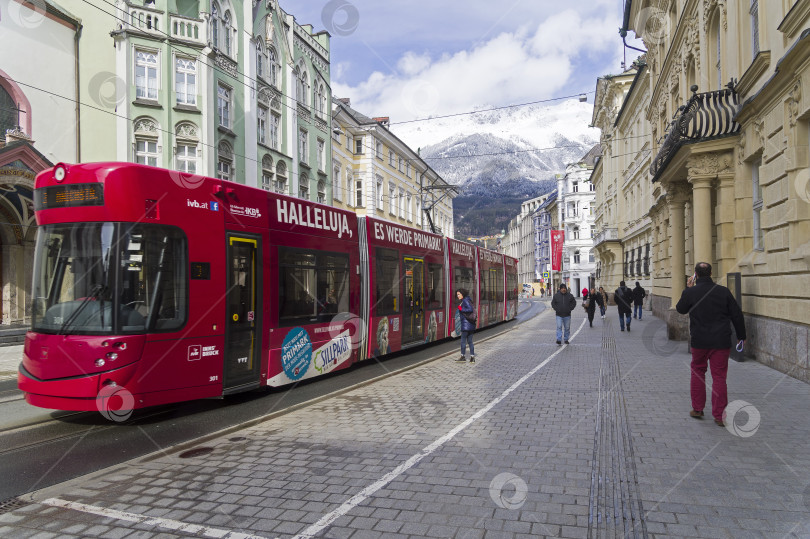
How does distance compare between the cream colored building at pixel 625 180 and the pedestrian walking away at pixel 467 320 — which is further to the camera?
the cream colored building at pixel 625 180

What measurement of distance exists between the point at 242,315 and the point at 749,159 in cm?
1117

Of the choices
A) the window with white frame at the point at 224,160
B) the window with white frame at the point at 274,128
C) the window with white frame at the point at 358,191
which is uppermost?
the window with white frame at the point at 274,128

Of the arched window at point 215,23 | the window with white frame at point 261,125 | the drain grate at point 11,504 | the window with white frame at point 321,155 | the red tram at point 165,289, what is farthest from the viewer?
the window with white frame at point 321,155

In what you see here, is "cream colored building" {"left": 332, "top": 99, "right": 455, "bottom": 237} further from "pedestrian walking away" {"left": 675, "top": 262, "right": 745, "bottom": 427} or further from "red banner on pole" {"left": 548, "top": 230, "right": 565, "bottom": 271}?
"pedestrian walking away" {"left": 675, "top": 262, "right": 745, "bottom": 427}

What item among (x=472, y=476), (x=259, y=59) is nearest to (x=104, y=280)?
(x=472, y=476)

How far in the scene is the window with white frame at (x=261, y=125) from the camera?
26.0m

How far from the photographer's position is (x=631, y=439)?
241 inches

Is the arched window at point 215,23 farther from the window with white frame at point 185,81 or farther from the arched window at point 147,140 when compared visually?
the arched window at point 147,140

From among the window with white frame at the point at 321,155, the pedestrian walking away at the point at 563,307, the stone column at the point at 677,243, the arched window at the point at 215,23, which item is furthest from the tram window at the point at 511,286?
the arched window at the point at 215,23

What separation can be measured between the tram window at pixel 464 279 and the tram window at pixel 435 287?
1.26 meters

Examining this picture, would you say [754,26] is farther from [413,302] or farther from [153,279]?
[153,279]

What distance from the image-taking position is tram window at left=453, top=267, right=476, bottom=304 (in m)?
18.0

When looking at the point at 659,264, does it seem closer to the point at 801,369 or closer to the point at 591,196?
the point at 801,369

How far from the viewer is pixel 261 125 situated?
86.3 feet
